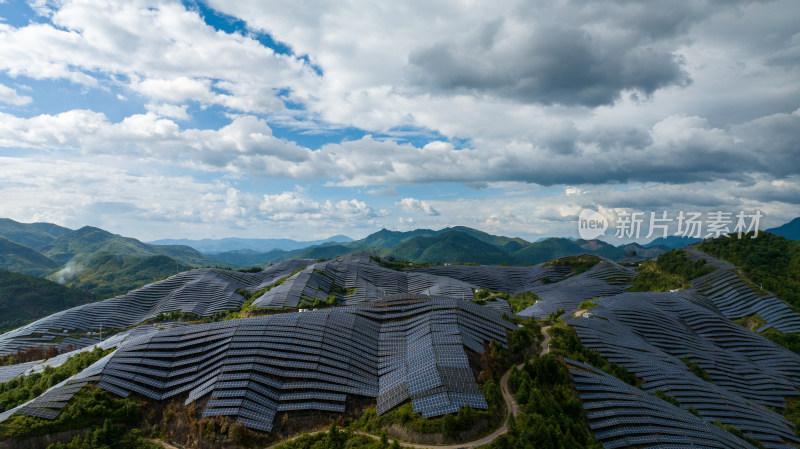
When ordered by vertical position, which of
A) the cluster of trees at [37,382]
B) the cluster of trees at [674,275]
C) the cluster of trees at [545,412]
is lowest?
the cluster of trees at [37,382]

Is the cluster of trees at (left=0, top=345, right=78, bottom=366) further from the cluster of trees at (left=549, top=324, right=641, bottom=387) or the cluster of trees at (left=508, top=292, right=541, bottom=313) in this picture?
the cluster of trees at (left=508, top=292, right=541, bottom=313)

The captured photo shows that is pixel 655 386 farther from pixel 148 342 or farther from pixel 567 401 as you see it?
pixel 148 342

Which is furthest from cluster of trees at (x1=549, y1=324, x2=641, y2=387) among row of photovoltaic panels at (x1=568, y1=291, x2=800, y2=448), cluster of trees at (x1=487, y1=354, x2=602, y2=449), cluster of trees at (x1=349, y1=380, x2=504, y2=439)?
cluster of trees at (x1=349, y1=380, x2=504, y2=439)

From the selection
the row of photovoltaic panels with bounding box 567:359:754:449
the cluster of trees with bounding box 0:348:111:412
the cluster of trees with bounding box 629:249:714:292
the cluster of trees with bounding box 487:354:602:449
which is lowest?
the cluster of trees with bounding box 0:348:111:412

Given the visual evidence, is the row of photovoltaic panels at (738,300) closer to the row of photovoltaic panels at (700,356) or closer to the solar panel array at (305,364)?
the row of photovoltaic panels at (700,356)

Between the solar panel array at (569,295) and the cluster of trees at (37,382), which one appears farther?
the solar panel array at (569,295)

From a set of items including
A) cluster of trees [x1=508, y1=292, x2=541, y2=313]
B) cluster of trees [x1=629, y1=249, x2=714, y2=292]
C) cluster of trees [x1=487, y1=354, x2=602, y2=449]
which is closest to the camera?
cluster of trees [x1=487, y1=354, x2=602, y2=449]

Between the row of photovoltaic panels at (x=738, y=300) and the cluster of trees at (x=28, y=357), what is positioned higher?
the row of photovoltaic panels at (x=738, y=300)

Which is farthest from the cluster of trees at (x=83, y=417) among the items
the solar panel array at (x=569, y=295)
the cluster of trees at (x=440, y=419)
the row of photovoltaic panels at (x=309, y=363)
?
the solar panel array at (x=569, y=295)
